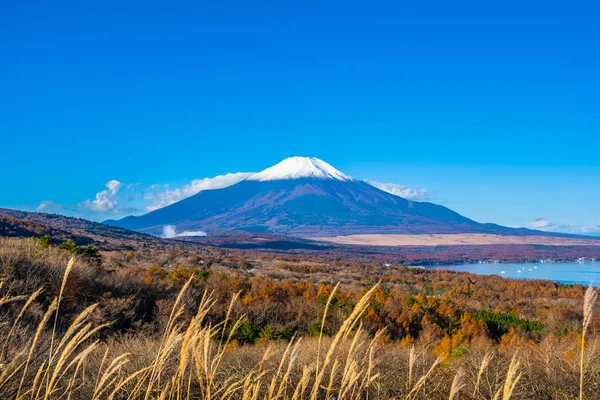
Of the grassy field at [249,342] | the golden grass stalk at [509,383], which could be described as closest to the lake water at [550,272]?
the grassy field at [249,342]

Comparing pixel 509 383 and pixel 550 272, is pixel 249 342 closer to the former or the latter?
pixel 509 383


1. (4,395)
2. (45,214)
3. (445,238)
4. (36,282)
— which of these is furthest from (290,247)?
(4,395)

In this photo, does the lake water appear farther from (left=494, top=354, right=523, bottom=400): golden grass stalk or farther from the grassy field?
(left=494, top=354, right=523, bottom=400): golden grass stalk

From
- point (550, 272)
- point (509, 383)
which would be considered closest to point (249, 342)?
point (509, 383)

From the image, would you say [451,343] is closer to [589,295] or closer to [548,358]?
[548,358]

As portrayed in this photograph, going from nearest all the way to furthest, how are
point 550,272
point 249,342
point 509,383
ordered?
point 509,383 → point 249,342 → point 550,272

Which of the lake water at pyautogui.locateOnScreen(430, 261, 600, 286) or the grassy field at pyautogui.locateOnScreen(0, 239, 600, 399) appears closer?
the grassy field at pyautogui.locateOnScreen(0, 239, 600, 399)

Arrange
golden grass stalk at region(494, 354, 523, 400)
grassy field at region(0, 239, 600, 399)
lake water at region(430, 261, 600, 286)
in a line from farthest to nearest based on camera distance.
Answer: lake water at region(430, 261, 600, 286)
grassy field at region(0, 239, 600, 399)
golden grass stalk at region(494, 354, 523, 400)

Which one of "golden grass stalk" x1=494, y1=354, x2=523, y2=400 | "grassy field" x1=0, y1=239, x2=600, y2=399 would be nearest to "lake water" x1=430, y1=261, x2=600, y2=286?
"grassy field" x1=0, y1=239, x2=600, y2=399

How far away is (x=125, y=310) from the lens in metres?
12.7

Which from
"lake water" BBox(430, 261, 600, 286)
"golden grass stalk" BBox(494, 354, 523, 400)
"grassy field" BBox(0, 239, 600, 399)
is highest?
"golden grass stalk" BBox(494, 354, 523, 400)

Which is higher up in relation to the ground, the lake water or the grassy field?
the grassy field

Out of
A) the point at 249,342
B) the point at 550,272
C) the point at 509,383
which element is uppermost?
the point at 509,383

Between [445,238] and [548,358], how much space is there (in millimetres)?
155439
